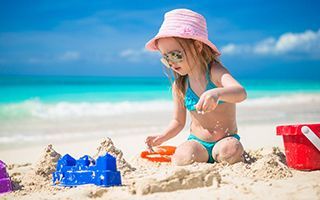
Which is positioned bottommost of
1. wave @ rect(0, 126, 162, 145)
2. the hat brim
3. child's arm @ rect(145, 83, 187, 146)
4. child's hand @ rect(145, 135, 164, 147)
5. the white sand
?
the white sand

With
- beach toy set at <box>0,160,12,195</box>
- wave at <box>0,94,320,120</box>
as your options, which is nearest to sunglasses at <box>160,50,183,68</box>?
beach toy set at <box>0,160,12,195</box>

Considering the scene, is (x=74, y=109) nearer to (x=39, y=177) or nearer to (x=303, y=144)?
(x=39, y=177)

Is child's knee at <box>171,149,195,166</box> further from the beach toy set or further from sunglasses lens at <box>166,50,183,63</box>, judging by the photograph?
the beach toy set

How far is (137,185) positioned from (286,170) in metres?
0.90

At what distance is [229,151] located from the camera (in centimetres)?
296

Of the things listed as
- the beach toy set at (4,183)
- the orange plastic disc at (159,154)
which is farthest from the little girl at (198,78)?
the beach toy set at (4,183)

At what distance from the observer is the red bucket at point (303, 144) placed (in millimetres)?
2666

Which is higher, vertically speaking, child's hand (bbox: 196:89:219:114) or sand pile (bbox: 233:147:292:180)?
child's hand (bbox: 196:89:219:114)

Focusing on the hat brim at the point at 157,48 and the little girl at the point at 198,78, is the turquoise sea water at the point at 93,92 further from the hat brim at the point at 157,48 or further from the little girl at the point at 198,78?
the little girl at the point at 198,78

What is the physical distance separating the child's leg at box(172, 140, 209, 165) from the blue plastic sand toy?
0.68 metres

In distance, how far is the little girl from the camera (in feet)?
9.86

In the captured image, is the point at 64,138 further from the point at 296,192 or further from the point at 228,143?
the point at 296,192

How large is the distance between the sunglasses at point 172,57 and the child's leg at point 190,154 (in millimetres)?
534

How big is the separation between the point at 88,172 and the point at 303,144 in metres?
1.22
